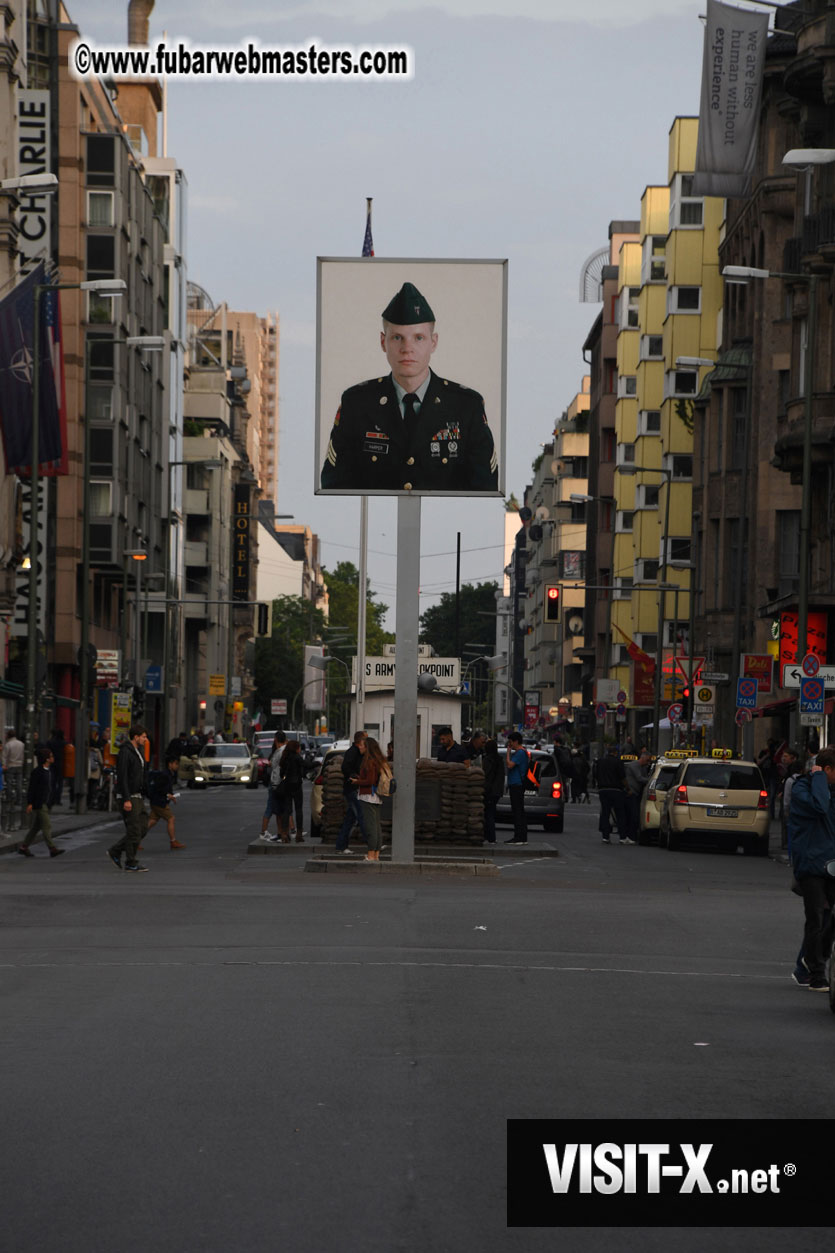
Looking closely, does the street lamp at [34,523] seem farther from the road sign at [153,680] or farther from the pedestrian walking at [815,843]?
the road sign at [153,680]

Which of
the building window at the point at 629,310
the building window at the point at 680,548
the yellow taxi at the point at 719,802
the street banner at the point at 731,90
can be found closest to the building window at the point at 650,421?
the building window at the point at 629,310

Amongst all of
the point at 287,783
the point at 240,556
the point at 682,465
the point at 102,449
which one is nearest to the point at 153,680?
the point at 102,449

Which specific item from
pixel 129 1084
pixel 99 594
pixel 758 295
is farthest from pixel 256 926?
pixel 99 594

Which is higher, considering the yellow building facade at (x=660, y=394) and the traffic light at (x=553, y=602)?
the yellow building facade at (x=660, y=394)

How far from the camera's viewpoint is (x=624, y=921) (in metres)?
21.1

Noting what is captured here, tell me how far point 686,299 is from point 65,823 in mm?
59612

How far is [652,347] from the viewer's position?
350 feet

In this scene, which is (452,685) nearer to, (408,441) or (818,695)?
(818,695)

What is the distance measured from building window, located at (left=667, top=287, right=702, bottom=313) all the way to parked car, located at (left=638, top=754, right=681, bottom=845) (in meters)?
57.1

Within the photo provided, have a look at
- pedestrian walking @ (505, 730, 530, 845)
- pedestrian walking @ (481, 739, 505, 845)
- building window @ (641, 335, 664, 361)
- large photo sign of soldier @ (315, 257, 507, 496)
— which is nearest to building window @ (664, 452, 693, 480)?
building window @ (641, 335, 664, 361)

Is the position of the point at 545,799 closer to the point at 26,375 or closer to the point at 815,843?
the point at 26,375

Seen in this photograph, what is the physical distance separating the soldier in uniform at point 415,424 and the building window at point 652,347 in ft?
261

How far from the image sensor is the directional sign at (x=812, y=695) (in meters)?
36.3

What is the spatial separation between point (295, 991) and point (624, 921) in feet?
24.7
